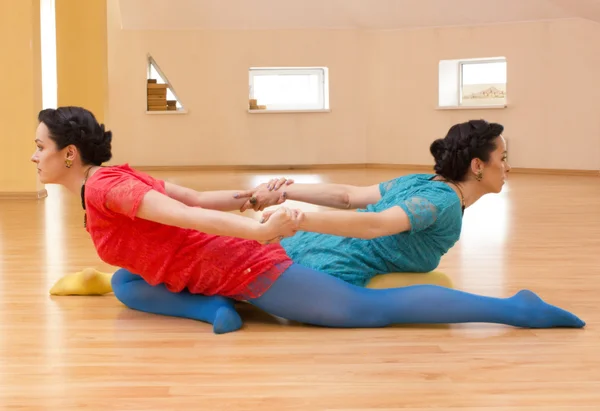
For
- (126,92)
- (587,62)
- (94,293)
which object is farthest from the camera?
(126,92)

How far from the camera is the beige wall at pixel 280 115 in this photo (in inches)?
511

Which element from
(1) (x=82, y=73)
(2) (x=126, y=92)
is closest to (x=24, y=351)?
(2) (x=126, y=92)

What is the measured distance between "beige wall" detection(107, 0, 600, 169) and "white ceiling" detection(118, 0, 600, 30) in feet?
0.46

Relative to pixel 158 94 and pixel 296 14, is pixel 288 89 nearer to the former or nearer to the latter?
pixel 296 14

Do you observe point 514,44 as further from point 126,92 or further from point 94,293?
point 94,293

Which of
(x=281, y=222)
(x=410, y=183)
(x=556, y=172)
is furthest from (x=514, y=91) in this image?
(x=281, y=222)

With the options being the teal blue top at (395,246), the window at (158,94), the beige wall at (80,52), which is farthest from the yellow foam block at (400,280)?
the beige wall at (80,52)

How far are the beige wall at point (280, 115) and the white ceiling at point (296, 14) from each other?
0.46 feet

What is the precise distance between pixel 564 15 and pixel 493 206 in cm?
541

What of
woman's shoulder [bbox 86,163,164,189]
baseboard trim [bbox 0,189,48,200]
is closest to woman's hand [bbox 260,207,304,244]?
woman's shoulder [bbox 86,163,164,189]

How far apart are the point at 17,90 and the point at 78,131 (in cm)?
564

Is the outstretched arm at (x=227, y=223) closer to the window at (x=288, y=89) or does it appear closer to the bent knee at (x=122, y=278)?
the bent knee at (x=122, y=278)

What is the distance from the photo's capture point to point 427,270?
302cm

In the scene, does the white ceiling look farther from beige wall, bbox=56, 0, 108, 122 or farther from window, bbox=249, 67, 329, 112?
beige wall, bbox=56, 0, 108, 122
